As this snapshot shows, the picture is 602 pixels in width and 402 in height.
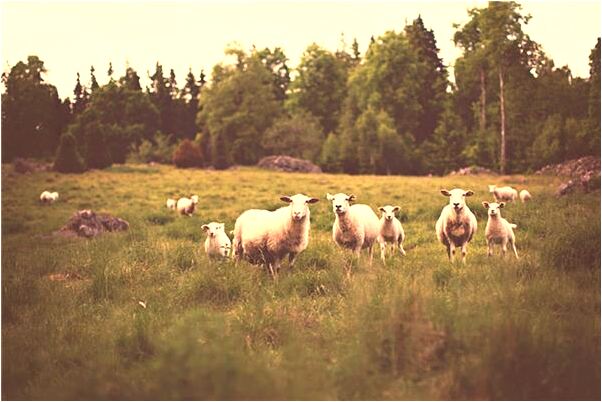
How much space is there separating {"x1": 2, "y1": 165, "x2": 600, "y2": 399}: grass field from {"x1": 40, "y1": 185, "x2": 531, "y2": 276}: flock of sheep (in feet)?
1.13

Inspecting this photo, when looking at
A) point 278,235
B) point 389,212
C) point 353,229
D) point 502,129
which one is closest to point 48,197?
point 278,235

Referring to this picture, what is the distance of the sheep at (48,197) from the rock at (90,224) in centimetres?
94

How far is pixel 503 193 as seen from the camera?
38.5 ft

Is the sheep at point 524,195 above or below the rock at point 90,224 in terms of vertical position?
above

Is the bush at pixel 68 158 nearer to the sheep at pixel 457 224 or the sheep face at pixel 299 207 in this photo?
the sheep face at pixel 299 207

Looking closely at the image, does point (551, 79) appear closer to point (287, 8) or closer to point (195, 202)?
point (287, 8)

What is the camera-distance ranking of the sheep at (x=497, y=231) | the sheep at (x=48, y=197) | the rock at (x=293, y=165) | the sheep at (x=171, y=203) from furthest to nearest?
the sheep at (x=171, y=203)
the rock at (x=293, y=165)
the sheep at (x=48, y=197)
the sheep at (x=497, y=231)

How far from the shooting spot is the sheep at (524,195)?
11531 millimetres

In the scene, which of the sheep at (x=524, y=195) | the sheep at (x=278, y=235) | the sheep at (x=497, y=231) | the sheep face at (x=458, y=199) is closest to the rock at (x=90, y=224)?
the sheep at (x=278, y=235)

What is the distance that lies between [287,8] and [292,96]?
694 centimetres

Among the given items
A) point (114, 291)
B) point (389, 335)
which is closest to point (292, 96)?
point (114, 291)

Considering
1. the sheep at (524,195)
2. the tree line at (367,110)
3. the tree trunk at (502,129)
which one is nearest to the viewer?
the tree line at (367,110)

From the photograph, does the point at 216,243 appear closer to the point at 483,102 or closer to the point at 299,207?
the point at 299,207

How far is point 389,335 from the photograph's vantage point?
5.63m
